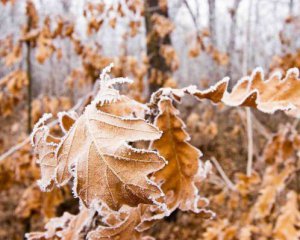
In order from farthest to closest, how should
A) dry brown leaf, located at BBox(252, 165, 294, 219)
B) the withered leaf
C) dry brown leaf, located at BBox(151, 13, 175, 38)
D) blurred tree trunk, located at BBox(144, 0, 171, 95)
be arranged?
blurred tree trunk, located at BBox(144, 0, 171, 95)
dry brown leaf, located at BBox(151, 13, 175, 38)
dry brown leaf, located at BBox(252, 165, 294, 219)
the withered leaf

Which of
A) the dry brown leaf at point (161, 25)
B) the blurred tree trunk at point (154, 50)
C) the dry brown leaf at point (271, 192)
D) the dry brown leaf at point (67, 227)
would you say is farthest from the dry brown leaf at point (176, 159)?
the blurred tree trunk at point (154, 50)

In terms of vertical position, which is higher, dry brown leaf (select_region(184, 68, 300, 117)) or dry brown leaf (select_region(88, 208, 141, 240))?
dry brown leaf (select_region(184, 68, 300, 117))

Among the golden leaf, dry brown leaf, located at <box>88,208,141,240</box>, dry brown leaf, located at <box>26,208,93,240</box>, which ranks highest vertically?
the golden leaf

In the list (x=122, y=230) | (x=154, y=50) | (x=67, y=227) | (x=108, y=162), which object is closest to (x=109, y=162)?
(x=108, y=162)

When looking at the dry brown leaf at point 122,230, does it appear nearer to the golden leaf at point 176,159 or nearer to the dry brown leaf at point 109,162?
the golden leaf at point 176,159

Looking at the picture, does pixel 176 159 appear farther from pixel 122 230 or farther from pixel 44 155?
pixel 44 155

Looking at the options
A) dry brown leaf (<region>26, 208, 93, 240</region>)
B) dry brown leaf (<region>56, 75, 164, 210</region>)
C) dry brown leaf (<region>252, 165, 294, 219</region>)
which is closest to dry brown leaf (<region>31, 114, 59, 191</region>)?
dry brown leaf (<region>56, 75, 164, 210</region>)

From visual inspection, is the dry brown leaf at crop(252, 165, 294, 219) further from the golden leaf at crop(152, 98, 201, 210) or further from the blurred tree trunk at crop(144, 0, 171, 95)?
the blurred tree trunk at crop(144, 0, 171, 95)

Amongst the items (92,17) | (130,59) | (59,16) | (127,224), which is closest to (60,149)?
(127,224)

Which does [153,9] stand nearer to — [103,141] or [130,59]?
[130,59]
